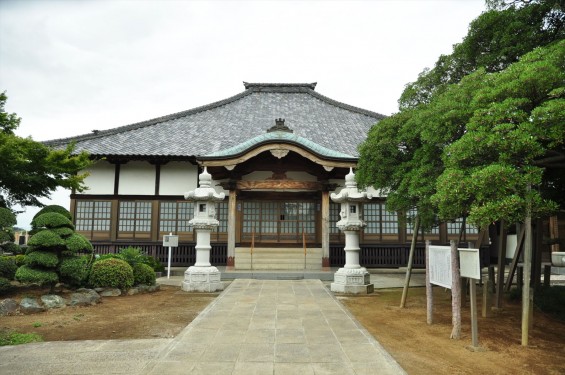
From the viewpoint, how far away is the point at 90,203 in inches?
648

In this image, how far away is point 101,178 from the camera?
16625mm

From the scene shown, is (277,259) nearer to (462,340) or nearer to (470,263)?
(462,340)

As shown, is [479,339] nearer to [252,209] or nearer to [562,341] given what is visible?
[562,341]

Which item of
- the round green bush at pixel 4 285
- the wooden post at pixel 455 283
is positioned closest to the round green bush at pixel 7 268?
the round green bush at pixel 4 285

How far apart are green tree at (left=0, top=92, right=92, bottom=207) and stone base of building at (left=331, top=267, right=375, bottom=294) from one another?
9363 mm

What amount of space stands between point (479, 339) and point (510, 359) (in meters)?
0.96

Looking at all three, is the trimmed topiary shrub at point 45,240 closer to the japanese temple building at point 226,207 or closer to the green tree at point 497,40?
the japanese temple building at point 226,207

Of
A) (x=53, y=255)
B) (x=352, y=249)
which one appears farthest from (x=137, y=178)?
(x=352, y=249)

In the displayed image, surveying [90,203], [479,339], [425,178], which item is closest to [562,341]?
[479,339]

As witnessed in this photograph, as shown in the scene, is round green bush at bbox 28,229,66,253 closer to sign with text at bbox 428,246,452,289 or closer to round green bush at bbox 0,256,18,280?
round green bush at bbox 0,256,18,280

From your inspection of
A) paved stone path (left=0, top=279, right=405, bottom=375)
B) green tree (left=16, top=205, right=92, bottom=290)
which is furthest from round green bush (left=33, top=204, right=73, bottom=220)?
paved stone path (left=0, top=279, right=405, bottom=375)

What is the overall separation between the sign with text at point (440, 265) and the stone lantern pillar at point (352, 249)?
3.55 m

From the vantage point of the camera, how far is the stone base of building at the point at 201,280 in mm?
11109

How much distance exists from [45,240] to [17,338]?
369 cm
